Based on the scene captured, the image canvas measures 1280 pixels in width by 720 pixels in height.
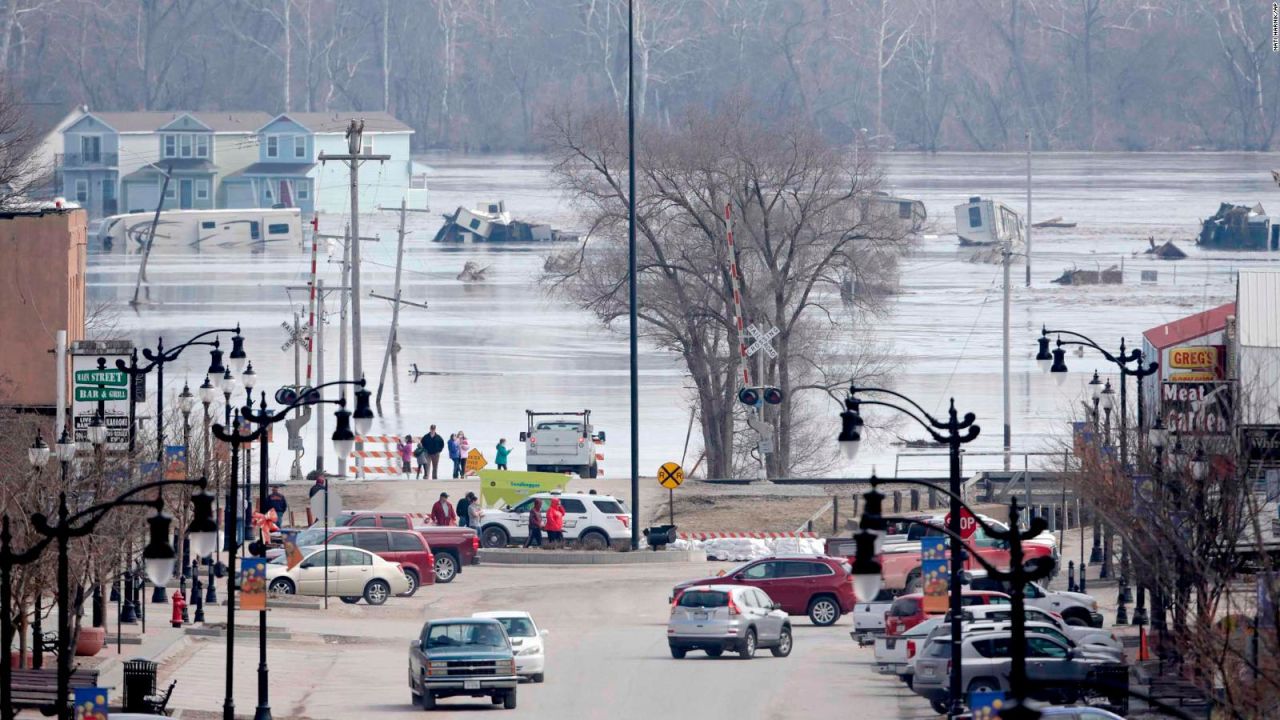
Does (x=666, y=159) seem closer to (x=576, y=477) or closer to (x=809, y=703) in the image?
(x=576, y=477)

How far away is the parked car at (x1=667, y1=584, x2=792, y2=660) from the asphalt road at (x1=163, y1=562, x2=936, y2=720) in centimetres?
25

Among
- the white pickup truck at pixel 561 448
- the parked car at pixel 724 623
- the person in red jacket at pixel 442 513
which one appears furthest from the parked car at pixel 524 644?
the white pickup truck at pixel 561 448

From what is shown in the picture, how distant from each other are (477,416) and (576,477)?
51.5ft

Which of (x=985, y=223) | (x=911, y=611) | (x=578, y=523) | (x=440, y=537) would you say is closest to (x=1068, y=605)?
(x=911, y=611)

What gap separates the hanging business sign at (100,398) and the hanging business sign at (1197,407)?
1517 centimetres

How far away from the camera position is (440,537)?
38.2 m

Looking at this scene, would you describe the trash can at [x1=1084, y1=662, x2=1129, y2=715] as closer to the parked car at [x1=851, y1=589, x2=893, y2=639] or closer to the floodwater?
the parked car at [x1=851, y1=589, x2=893, y2=639]

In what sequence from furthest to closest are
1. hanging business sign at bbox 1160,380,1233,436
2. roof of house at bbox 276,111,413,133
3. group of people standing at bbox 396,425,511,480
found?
1. roof of house at bbox 276,111,413,133
2. group of people standing at bbox 396,425,511,480
3. hanging business sign at bbox 1160,380,1233,436

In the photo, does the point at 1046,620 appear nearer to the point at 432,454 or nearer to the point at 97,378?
the point at 97,378

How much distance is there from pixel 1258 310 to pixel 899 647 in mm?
16548

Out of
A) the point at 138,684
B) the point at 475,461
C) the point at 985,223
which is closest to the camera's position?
the point at 138,684

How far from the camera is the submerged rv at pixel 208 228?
136000 millimetres

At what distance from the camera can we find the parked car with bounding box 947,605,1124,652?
25719mm

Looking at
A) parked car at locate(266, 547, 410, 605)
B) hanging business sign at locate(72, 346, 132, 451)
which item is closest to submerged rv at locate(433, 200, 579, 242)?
parked car at locate(266, 547, 410, 605)
